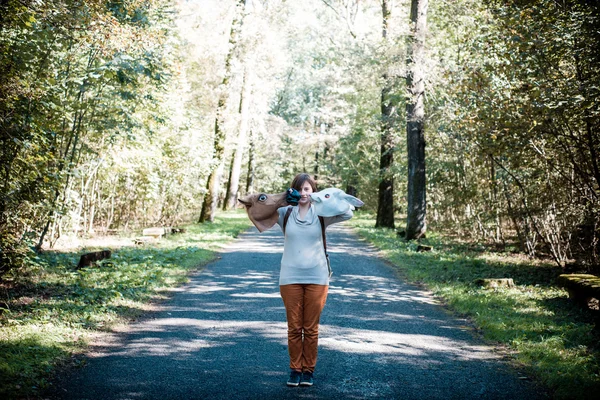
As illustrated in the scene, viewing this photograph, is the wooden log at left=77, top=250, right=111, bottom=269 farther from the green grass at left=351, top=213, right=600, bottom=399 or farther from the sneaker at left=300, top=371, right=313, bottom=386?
the sneaker at left=300, top=371, right=313, bottom=386

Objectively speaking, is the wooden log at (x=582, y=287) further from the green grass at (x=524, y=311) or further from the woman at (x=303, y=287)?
the woman at (x=303, y=287)

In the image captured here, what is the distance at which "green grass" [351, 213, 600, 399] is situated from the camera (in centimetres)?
523

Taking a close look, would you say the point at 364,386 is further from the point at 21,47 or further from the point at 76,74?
the point at 76,74

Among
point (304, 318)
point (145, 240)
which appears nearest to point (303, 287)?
point (304, 318)

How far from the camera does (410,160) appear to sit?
712 inches

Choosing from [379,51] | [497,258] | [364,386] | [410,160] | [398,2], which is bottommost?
[364,386]

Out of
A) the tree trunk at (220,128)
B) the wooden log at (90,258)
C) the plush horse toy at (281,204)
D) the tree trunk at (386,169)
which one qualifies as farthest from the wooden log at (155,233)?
the plush horse toy at (281,204)

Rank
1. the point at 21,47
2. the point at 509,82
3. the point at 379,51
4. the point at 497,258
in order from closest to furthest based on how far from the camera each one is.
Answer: the point at 21,47 → the point at 509,82 → the point at 497,258 → the point at 379,51

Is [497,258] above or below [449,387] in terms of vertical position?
above

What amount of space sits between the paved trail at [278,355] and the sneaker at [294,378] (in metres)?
0.10

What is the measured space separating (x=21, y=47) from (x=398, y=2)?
18454 mm

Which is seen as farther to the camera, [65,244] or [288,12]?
[288,12]

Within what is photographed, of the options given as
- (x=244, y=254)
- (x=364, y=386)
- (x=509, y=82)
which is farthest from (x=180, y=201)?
(x=364, y=386)

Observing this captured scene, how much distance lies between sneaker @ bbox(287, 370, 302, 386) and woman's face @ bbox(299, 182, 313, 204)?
5.57ft
